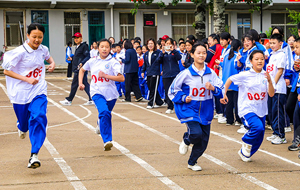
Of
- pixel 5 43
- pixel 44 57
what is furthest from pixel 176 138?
pixel 5 43

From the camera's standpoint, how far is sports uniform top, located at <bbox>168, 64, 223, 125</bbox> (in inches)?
250

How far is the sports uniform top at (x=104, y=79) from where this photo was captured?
25.9 feet

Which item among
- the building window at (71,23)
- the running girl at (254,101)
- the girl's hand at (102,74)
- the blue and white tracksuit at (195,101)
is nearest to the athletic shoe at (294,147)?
the running girl at (254,101)

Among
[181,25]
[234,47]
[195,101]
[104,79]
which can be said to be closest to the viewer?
[195,101]

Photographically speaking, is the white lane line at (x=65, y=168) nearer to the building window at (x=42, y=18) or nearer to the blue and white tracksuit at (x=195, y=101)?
the blue and white tracksuit at (x=195, y=101)

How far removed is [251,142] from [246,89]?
82 cm

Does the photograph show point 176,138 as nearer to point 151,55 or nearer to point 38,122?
point 38,122

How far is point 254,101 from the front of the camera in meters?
7.02

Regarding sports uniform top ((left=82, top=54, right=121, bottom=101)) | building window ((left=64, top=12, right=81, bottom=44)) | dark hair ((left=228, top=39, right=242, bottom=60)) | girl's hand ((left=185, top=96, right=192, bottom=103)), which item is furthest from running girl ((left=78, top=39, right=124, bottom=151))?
building window ((left=64, top=12, right=81, bottom=44))

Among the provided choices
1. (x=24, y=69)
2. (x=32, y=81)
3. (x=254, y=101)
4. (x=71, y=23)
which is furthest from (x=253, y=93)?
(x=71, y=23)

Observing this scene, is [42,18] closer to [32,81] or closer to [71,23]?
[71,23]

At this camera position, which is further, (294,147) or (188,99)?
(294,147)

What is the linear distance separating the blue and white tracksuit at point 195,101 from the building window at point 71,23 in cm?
2575

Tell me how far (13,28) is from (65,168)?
26002 millimetres
